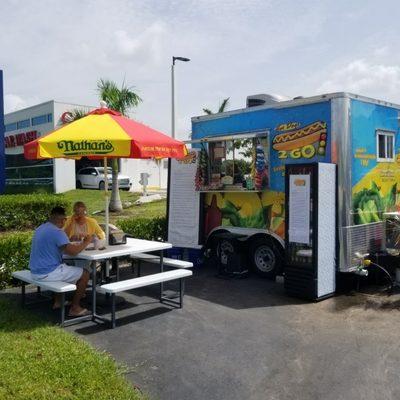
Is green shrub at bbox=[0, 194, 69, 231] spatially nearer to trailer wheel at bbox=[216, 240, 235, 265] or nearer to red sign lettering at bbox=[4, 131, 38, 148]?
trailer wheel at bbox=[216, 240, 235, 265]

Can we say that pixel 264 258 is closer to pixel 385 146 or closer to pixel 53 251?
pixel 385 146

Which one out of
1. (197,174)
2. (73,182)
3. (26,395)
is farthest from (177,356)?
(73,182)

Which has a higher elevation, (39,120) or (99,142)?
(39,120)

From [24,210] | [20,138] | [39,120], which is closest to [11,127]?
[20,138]

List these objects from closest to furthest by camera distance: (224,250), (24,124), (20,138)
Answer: (224,250), (24,124), (20,138)

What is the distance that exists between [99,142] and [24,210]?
686 cm

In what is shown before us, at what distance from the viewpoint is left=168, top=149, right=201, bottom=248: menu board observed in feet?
→ 29.6

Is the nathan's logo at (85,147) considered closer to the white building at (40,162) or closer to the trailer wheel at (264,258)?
the trailer wheel at (264,258)

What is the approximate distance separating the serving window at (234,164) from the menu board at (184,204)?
0.73 ft

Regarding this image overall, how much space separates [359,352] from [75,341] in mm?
2934

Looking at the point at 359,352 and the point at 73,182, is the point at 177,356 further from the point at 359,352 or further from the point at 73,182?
the point at 73,182

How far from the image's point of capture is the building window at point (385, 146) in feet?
24.8

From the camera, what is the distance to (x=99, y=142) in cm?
569

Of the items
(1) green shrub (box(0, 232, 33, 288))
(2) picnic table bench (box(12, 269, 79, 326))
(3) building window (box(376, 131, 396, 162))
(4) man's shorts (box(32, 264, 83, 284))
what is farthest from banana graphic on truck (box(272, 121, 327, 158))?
(1) green shrub (box(0, 232, 33, 288))
